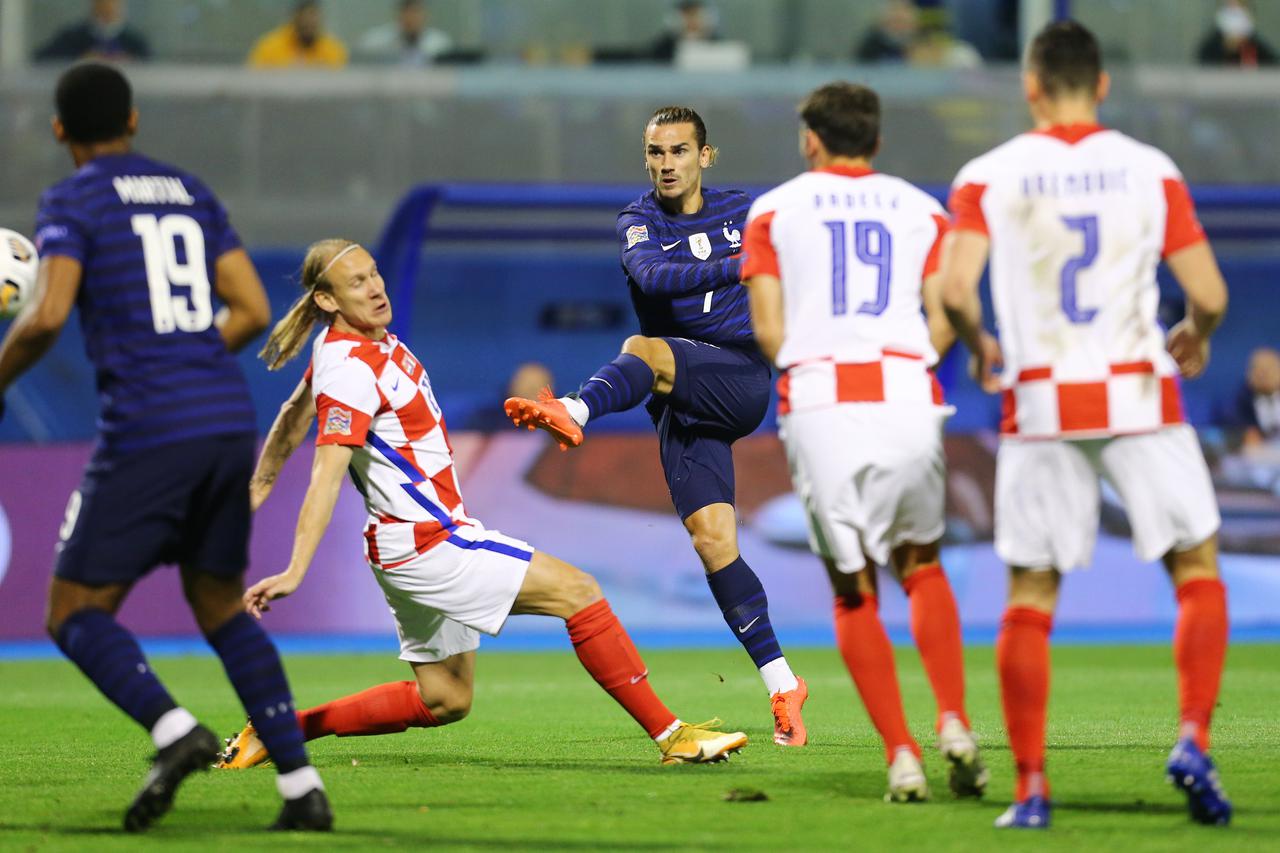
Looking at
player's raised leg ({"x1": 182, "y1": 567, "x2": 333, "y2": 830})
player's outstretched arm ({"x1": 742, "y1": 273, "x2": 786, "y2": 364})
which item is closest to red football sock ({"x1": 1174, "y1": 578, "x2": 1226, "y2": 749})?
player's outstretched arm ({"x1": 742, "y1": 273, "x2": 786, "y2": 364})

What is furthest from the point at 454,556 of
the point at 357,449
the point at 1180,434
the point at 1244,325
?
the point at 1244,325

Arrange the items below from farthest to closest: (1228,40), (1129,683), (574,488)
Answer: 1. (1228,40)
2. (574,488)
3. (1129,683)

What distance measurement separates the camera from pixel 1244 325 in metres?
18.7

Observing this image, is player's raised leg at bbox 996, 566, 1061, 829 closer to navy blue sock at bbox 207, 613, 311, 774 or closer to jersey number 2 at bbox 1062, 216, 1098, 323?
jersey number 2 at bbox 1062, 216, 1098, 323

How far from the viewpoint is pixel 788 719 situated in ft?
21.5

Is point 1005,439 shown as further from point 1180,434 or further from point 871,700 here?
point 871,700

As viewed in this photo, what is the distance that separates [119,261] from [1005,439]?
218 centimetres

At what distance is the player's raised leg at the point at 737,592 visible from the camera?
671 cm

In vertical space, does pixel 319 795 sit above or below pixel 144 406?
below

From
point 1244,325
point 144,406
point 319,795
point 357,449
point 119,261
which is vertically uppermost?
point 119,261

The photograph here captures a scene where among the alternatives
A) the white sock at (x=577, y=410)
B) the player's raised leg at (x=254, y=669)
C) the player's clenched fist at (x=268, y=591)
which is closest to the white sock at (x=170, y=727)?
the player's raised leg at (x=254, y=669)

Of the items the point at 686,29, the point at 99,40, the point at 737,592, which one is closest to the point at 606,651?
the point at 737,592

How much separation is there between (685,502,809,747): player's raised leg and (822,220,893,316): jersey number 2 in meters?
2.13

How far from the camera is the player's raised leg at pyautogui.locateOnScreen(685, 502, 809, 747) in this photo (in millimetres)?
6711
